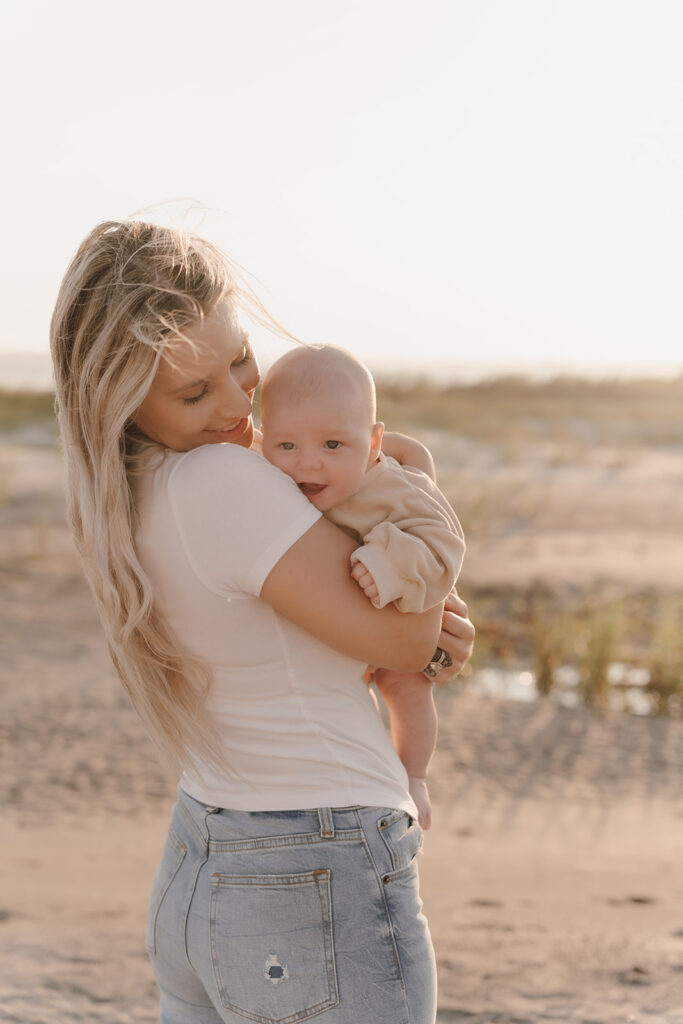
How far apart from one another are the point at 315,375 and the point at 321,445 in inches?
4.7

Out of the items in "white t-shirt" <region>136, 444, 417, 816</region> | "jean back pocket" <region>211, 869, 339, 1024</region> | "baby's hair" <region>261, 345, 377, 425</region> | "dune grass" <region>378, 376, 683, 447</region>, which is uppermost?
"baby's hair" <region>261, 345, 377, 425</region>

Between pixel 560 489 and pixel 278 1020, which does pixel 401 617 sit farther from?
pixel 560 489

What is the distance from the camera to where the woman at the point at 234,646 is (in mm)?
1618

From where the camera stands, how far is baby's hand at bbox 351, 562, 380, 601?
1.62 meters

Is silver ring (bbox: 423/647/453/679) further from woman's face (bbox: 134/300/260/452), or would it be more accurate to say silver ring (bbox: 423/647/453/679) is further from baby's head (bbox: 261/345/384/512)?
woman's face (bbox: 134/300/260/452)

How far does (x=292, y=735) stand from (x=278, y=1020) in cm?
42

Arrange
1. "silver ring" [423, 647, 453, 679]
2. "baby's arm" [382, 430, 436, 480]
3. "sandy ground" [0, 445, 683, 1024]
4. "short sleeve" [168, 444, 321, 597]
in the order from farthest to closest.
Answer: "sandy ground" [0, 445, 683, 1024], "baby's arm" [382, 430, 436, 480], "silver ring" [423, 647, 453, 679], "short sleeve" [168, 444, 321, 597]

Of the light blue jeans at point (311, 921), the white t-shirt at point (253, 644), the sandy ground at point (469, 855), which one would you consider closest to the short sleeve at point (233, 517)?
the white t-shirt at point (253, 644)

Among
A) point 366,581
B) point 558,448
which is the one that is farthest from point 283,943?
point 558,448

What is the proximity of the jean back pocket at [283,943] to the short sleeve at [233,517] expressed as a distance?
0.44 metres

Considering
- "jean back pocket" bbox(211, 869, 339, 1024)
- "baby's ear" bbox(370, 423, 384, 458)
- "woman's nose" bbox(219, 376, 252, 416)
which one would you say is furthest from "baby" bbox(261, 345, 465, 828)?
"jean back pocket" bbox(211, 869, 339, 1024)

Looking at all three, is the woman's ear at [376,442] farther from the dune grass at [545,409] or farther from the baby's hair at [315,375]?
the dune grass at [545,409]

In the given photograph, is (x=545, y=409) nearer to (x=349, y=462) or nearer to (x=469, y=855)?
(x=469, y=855)

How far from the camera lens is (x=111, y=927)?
372cm
